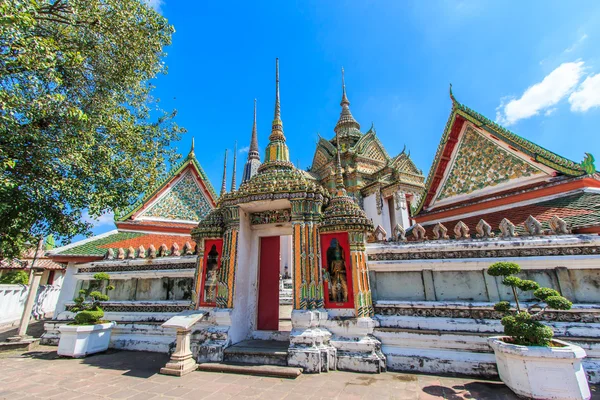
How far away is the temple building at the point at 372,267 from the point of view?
4.89 meters

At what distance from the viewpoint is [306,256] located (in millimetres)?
5848

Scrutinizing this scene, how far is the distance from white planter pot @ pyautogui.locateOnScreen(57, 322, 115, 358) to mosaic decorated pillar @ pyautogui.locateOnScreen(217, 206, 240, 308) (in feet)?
10.3

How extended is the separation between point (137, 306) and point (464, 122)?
35.2ft

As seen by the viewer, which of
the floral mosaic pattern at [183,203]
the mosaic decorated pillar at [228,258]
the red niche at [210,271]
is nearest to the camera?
the mosaic decorated pillar at [228,258]

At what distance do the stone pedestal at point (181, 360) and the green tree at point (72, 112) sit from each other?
422 cm

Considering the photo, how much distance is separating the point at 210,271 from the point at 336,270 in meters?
2.93

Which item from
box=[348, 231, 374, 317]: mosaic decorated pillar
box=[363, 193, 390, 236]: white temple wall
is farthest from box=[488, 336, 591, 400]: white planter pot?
box=[363, 193, 390, 236]: white temple wall

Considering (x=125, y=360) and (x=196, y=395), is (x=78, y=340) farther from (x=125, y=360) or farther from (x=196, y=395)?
(x=196, y=395)

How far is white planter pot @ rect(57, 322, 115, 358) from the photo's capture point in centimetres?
616

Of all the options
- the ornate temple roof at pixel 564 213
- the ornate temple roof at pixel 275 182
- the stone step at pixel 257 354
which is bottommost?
the stone step at pixel 257 354

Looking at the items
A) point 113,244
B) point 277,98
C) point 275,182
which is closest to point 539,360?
point 275,182

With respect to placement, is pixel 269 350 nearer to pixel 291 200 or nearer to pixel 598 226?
pixel 291 200

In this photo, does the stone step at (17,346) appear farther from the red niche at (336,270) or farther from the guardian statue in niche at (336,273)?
the guardian statue in niche at (336,273)

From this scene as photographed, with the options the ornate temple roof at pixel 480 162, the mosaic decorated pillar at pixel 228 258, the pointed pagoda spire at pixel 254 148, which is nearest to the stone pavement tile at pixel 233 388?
the mosaic decorated pillar at pixel 228 258
